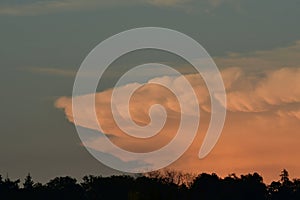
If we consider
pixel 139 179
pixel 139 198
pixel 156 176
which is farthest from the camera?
pixel 156 176

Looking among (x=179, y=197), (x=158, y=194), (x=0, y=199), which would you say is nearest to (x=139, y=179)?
(x=179, y=197)

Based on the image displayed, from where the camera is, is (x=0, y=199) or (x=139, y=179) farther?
(x=0, y=199)

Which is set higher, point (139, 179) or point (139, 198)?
point (139, 179)

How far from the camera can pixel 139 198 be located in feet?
429

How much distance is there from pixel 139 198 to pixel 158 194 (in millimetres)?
4956

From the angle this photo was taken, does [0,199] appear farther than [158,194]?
Yes

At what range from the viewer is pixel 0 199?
200 m

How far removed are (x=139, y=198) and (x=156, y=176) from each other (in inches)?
2680

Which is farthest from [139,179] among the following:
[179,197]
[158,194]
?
[158,194]

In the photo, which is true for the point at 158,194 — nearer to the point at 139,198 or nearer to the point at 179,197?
the point at 139,198

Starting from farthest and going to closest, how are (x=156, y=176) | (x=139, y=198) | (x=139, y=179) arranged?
1. (x=156, y=176)
2. (x=139, y=179)
3. (x=139, y=198)

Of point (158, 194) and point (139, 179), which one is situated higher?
point (139, 179)

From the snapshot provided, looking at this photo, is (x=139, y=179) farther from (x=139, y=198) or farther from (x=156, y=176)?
(x=139, y=198)

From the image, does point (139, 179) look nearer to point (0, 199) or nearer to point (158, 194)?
point (0, 199)
